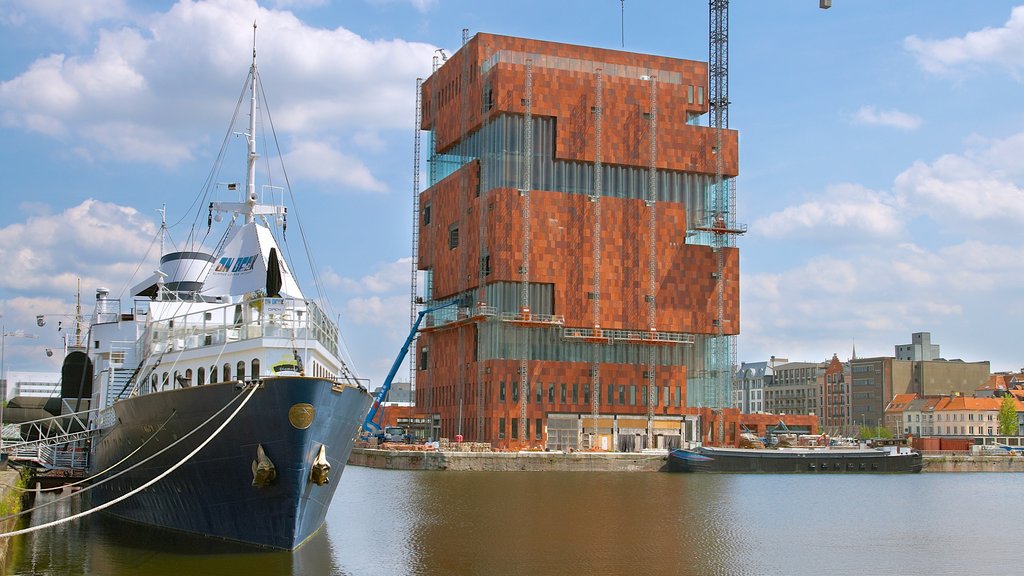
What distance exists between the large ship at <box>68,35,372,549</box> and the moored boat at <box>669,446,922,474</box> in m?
66.6

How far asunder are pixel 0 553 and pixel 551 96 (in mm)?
97052

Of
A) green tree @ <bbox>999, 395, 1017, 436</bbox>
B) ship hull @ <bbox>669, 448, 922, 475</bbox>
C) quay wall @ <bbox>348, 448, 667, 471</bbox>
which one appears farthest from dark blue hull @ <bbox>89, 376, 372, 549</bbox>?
green tree @ <bbox>999, 395, 1017, 436</bbox>

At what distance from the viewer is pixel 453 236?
130 metres

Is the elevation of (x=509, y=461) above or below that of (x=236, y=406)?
below

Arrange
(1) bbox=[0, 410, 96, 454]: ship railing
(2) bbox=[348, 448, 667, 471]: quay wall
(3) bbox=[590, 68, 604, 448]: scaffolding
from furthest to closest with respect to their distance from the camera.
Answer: (3) bbox=[590, 68, 604, 448]: scaffolding → (2) bbox=[348, 448, 667, 471]: quay wall → (1) bbox=[0, 410, 96, 454]: ship railing

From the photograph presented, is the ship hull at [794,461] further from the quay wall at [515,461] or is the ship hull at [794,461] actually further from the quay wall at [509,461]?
the quay wall at [515,461]

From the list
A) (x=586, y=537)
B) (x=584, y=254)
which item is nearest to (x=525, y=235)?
(x=584, y=254)

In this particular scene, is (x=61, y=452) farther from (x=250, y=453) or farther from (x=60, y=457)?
(x=250, y=453)

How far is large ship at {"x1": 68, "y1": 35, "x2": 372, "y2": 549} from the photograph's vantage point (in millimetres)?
34094

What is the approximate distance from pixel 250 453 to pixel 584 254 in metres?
88.9

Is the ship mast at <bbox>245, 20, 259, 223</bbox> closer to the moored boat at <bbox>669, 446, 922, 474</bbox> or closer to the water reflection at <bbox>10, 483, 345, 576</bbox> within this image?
the water reflection at <bbox>10, 483, 345, 576</bbox>

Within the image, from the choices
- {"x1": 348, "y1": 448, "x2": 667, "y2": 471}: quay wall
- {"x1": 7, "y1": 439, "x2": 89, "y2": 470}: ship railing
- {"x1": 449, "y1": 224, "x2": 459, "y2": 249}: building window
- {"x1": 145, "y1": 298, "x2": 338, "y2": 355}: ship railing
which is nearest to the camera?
{"x1": 145, "y1": 298, "x2": 338, "y2": 355}: ship railing

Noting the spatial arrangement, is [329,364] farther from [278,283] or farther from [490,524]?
[490,524]

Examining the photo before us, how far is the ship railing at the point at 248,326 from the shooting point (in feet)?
125
